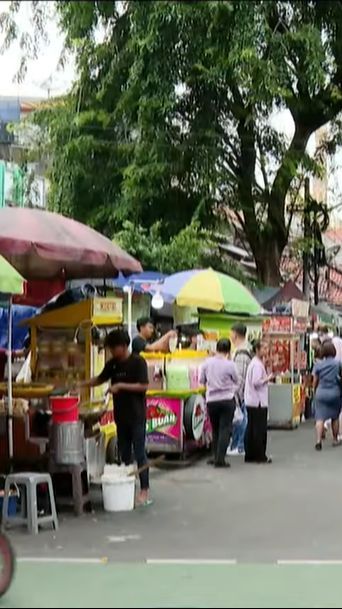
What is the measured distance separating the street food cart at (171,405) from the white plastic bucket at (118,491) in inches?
126

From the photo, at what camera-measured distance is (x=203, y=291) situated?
1299cm

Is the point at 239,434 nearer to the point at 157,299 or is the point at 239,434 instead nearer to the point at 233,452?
the point at 233,452

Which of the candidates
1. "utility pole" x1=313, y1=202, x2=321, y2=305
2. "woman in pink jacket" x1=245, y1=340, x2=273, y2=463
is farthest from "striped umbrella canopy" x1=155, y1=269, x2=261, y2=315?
"utility pole" x1=313, y1=202, x2=321, y2=305

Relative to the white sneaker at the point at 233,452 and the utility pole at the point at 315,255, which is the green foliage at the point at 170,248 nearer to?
the utility pole at the point at 315,255

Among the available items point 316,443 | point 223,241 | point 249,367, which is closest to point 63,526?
point 249,367

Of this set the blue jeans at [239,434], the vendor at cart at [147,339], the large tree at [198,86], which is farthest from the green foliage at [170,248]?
the large tree at [198,86]

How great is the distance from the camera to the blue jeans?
13.1 metres

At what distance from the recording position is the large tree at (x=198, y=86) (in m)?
3.28

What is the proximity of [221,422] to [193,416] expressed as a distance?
449 mm

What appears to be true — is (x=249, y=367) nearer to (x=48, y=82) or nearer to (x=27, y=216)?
(x=27, y=216)

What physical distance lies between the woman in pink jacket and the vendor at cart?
1199mm

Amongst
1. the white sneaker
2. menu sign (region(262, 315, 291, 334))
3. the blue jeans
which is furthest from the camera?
menu sign (region(262, 315, 291, 334))

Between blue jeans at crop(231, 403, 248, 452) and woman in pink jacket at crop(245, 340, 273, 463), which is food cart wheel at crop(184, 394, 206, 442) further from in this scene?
blue jeans at crop(231, 403, 248, 452)

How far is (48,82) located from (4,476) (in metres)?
5.48
